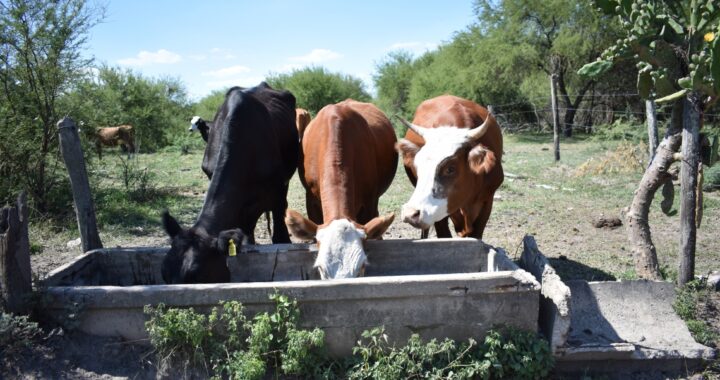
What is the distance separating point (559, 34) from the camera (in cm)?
2347

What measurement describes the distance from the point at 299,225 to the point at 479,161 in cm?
183

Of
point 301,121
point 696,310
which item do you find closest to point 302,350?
point 696,310

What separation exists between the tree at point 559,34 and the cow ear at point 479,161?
18712 mm

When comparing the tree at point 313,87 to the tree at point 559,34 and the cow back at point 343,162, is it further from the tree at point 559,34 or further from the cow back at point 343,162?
the cow back at point 343,162

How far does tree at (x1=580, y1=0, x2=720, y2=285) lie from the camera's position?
14.5 feet

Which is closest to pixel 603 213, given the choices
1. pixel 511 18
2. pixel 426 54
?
pixel 511 18

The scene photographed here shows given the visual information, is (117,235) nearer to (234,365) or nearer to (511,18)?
(234,365)

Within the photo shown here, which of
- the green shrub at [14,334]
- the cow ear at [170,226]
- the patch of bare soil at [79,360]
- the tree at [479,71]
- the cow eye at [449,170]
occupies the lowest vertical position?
the patch of bare soil at [79,360]

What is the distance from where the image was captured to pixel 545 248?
6.85m

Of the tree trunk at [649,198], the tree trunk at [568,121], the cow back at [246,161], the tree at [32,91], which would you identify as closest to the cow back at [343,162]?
the cow back at [246,161]

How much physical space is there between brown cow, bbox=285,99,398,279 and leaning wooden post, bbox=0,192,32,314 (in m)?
1.87

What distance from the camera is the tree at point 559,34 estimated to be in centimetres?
2275

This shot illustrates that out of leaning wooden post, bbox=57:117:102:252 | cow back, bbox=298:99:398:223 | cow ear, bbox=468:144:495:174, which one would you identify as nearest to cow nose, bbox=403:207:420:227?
cow back, bbox=298:99:398:223

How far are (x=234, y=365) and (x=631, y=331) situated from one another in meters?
3.03
